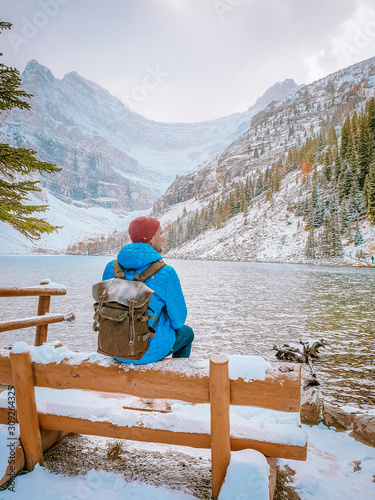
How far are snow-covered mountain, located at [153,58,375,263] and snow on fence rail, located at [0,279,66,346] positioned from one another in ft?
189

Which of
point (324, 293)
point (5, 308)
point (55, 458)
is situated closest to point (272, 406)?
point (55, 458)

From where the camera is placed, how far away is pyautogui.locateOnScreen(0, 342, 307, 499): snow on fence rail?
8.90 feet

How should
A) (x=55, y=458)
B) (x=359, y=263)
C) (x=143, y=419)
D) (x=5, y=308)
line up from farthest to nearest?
1. (x=359, y=263)
2. (x=5, y=308)
3. (x=55, y=458)
4. (x=143, y=419)

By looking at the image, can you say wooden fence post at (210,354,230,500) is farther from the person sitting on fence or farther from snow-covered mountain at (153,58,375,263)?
snow-covered mountain at (153,58,375,263)

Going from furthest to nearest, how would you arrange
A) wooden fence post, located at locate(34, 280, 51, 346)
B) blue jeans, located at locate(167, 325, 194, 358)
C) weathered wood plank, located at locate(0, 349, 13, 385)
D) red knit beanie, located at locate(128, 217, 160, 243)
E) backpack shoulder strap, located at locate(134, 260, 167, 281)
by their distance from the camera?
wooden fence post, located at locate(34, 280, 51, 346)
blue jeans, located at locate(167, 325, 194, 358)
red knit beanie, located at locate(128, 217, 160, 243)
weathered wood plank, located at locate(0, 349, 13, 385)
backpack shoulder strap, located at locate(134, 260, 167, 281)

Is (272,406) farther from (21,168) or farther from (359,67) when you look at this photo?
(359,67)

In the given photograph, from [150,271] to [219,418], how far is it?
5.55 feet

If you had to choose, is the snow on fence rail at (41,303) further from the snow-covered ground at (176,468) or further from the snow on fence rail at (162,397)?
the snow on fence rail at (162,397)

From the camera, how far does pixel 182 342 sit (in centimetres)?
418

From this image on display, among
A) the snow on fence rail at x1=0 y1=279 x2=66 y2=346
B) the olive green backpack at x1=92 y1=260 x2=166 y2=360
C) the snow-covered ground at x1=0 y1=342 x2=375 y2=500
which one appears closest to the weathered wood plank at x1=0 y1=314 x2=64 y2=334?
the snow on fence rail at x1=0 y1=279 x2=66 y2=346

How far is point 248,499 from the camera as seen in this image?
2.61 meters

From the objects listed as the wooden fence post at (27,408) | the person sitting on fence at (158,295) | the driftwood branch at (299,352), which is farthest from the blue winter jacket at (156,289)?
the driftwood branch at (299,352)

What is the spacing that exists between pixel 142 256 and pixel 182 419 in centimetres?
196

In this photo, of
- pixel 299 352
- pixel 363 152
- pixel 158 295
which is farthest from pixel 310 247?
pixel 158 295
